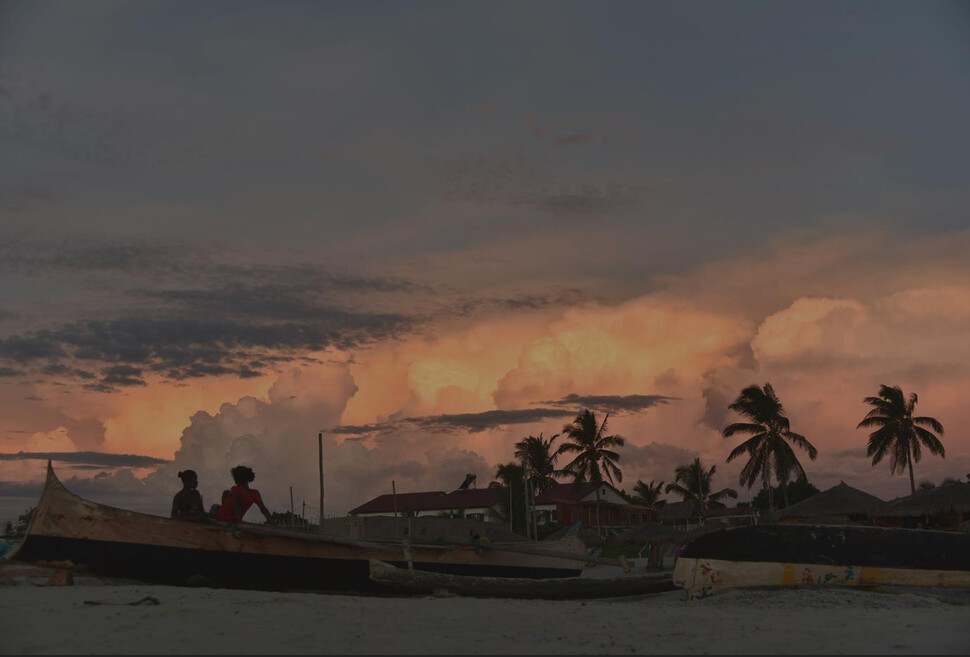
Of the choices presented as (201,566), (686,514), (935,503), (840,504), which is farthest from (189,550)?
(686,514)

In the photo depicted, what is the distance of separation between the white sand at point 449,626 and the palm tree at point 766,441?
34.1 m

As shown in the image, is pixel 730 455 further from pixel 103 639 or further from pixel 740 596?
pixel 103 639

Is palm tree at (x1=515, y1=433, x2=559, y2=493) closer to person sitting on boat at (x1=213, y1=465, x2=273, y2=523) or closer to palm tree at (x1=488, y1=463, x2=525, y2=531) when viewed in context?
palm tree at (x1=488, y1=463, x2=525, y2=531)

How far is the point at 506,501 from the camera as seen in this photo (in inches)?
2650

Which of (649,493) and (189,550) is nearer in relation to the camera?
(189,550)

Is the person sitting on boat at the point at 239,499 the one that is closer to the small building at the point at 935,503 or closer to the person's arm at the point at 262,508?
the person's arm at the point at 262,508

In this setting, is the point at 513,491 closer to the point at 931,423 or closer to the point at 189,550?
the point at 931,423

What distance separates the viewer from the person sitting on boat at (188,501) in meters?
13.2

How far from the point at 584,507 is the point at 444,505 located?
1129cm

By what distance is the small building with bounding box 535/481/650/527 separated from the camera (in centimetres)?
6825

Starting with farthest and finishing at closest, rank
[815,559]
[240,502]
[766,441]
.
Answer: [766,441]
[240,502]
[815,559]

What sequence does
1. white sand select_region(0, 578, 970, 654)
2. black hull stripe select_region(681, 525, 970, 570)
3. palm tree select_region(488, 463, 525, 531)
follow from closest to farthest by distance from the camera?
1. white sand select_region(0, 578, 970, 654)
2. black hull stripe select_region(681, 525, 970, 570)
3. palm tree select_region(488, 463, 525, 531)

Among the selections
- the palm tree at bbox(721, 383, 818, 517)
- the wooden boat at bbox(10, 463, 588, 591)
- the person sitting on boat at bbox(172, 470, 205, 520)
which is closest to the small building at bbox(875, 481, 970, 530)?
the palm tree at bbox(721, 383, 818, 517)

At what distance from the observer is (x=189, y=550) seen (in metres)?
12.8
